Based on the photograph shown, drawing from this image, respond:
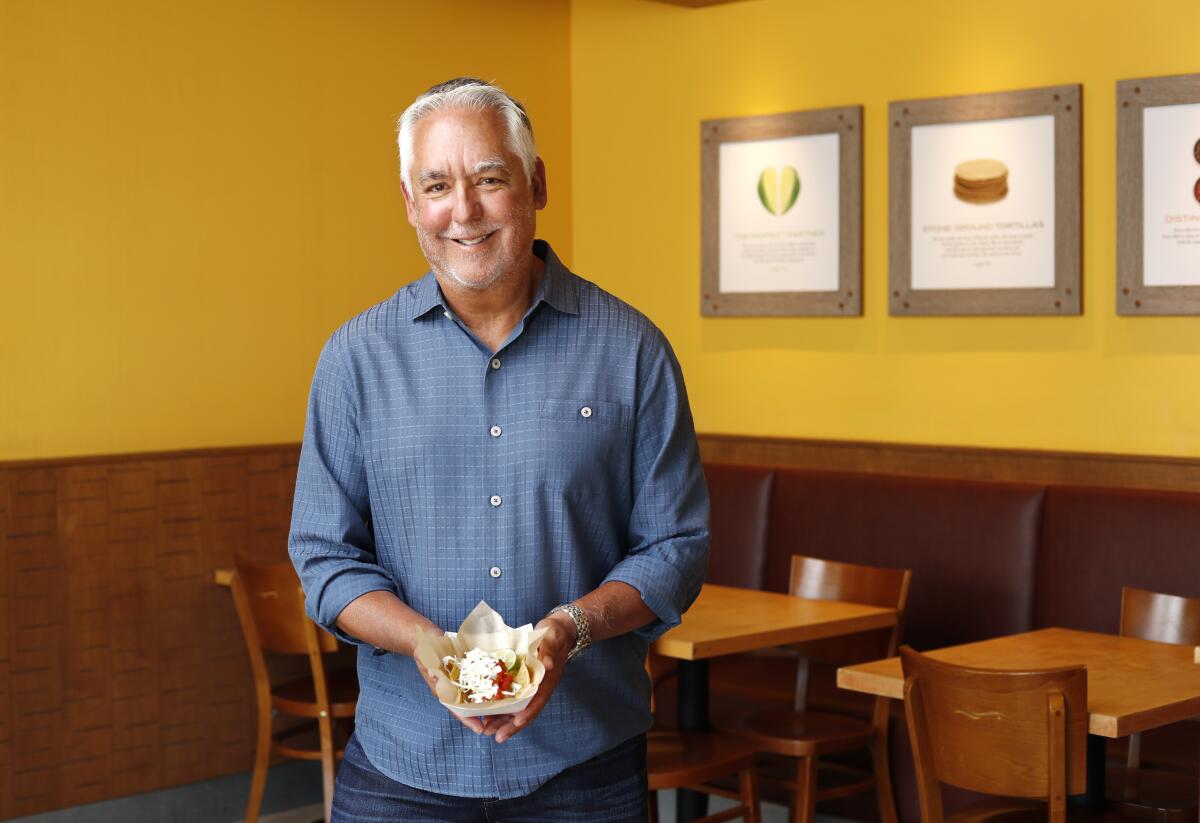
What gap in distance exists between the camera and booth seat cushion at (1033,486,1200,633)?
4438mm

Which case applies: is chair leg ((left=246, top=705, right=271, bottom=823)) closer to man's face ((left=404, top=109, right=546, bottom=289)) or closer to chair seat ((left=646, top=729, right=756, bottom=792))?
chair seat ((left=646, top=729, right=756, bottom=792))

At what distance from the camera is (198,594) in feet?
16.7

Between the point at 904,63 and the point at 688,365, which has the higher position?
the point at 904,63

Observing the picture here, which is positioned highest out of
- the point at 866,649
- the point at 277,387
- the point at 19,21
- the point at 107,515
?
the point at 19,21

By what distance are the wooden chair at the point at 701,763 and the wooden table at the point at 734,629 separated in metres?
0.10

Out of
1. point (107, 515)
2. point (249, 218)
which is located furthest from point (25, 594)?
point (249, 218)

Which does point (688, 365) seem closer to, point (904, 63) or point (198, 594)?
point (904, 63)

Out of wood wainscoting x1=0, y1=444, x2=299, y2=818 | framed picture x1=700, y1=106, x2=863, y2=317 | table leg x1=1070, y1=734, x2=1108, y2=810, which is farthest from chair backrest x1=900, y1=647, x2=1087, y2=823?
wood wainscoting x1=0, y1=444, x2=299, y2=818

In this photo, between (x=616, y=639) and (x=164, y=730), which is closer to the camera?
(x=616, y=639)

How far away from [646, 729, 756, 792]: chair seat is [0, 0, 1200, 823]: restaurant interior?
18mm

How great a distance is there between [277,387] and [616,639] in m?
3.65

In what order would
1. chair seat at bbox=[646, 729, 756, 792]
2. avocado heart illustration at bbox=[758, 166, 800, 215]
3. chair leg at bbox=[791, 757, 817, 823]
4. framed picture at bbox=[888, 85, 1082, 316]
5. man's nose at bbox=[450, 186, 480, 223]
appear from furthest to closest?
avocado heart illustration at bbox=[758, 166, 800, 215] < framed picture at bbox=[888, 85, 1082, 316] < chair leg at bbox=[791, 757, 817, 823] < chair seat at bbox=[646, 729, 756, 792] < man's nose at bbox=[450, 186, 480, 223]

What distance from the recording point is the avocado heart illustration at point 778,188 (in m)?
5.64

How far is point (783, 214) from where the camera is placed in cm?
569
